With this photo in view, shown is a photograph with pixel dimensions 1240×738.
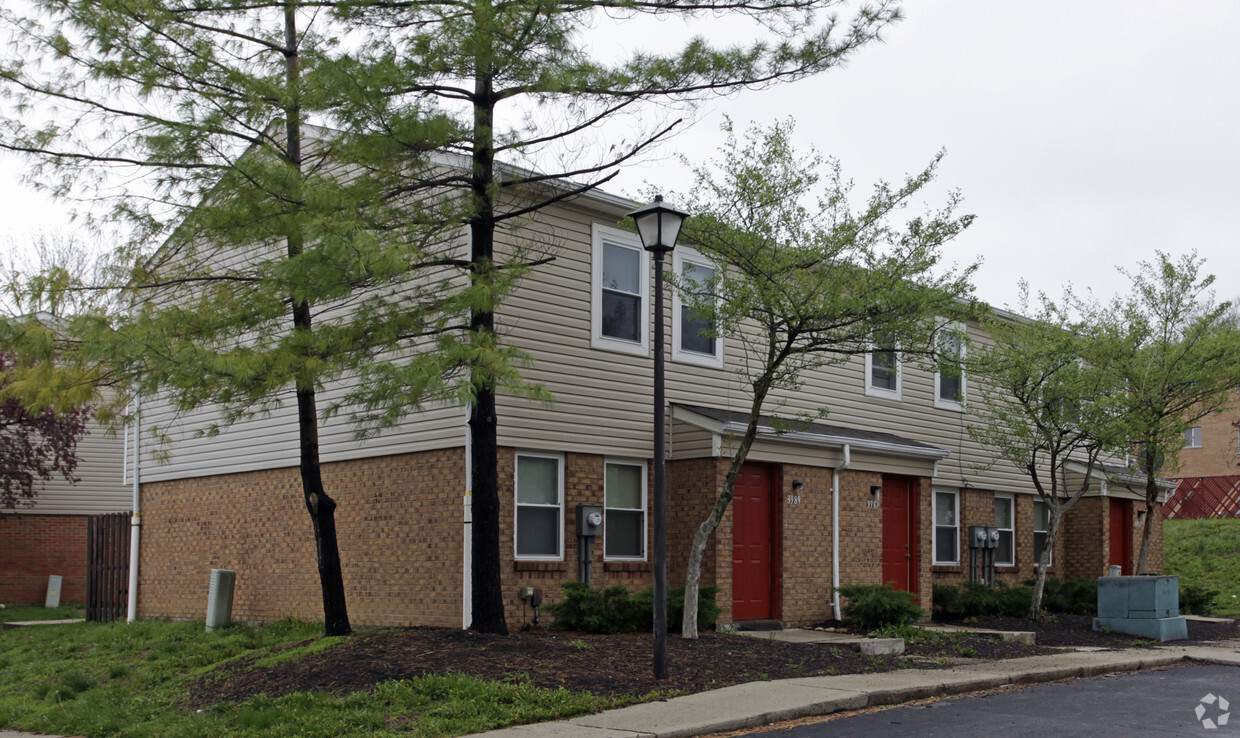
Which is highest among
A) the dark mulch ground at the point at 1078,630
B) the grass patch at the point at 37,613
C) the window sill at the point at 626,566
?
the window sill at the point at 626,566

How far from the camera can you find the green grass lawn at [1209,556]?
26.5 meters

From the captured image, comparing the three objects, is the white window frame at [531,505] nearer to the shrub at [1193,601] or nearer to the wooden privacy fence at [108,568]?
the wooden privacy fence at [108,568]

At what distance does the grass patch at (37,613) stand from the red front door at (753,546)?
1451 cm

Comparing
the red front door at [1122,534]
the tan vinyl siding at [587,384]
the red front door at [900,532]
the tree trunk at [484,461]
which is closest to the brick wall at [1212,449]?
the red front door at [1122,534]

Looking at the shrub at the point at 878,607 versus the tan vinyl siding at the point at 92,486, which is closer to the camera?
the shrub at the point at 878,607

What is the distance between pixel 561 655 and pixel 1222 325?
16919mm

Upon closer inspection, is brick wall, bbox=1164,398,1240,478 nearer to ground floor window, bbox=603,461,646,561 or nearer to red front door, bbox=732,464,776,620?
red front door, bbox=732,464,776,620

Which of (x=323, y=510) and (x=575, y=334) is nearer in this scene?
(x=323, y=510)

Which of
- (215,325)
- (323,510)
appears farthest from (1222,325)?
(215,325)

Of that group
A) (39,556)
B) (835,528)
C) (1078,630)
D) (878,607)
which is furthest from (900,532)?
(39,556)

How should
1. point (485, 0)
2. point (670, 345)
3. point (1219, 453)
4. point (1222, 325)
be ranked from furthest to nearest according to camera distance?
1. point (1219, 453)
2. point (1222, 325)
3. point (670, 345)
4. point (485, 0)

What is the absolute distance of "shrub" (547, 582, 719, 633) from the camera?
14375mm

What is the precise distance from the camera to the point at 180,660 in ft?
48.4

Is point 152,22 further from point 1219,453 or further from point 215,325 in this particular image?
point 1219,453
